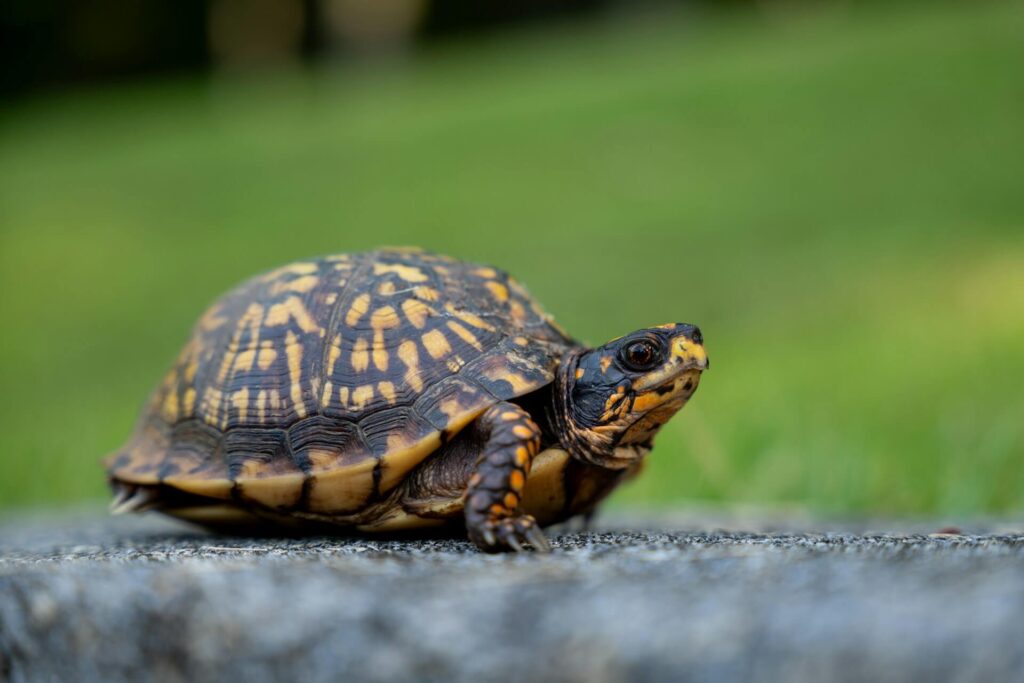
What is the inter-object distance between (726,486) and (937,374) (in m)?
2.33

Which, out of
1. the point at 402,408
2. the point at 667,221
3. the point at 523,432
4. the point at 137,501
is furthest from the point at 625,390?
the point at 667,221

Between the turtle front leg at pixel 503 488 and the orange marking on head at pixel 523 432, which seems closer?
the turtle front leg at pixel 503 488

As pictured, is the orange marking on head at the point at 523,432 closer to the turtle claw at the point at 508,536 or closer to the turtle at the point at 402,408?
the turtle at the point at 402,408

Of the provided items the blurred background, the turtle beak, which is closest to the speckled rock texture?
the turtle beak

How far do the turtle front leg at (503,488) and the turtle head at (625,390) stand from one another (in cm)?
18

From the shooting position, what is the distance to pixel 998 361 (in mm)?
5984

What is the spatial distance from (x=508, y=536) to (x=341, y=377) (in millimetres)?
605

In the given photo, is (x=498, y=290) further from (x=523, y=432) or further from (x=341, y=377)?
(x=523, y=432)

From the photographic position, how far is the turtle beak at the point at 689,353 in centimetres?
222

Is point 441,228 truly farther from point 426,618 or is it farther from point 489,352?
point 426,618

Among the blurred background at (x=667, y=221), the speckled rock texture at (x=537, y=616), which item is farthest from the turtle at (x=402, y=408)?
the blurred background at (x=667, y=221)

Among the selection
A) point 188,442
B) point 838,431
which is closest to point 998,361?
point 838,431

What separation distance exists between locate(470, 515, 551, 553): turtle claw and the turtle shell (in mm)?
282

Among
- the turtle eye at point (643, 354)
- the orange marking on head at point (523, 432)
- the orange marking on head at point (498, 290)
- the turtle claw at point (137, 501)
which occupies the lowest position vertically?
the turtle claw at point (137, 501)
